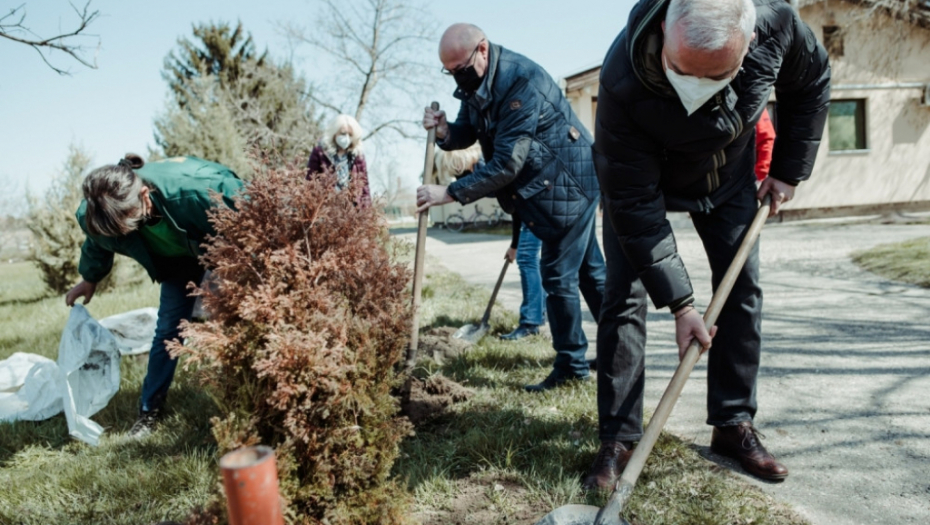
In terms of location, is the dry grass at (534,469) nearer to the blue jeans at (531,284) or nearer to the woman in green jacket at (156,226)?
the blue jeans at (531,284)

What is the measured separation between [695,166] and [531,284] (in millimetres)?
2740

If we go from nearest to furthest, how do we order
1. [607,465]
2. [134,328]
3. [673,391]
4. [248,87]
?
[673,391], [607,465], [134,328], [248,87]

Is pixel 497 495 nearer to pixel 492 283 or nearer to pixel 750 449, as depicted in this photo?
pixel 750 449

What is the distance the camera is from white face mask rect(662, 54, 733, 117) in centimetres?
188

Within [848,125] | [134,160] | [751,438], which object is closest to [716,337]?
[751,438]

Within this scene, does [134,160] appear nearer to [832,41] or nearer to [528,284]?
[528,284]

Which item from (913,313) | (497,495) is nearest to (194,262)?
(497,495)

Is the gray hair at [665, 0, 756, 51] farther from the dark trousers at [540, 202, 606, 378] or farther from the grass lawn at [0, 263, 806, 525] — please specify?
the dark trousers at [540, 202, 606, 378]

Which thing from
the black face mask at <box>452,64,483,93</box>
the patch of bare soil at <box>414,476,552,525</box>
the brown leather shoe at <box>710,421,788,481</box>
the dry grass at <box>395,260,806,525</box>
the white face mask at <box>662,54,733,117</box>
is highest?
the black face mask at <box>452,64,483,93</box>

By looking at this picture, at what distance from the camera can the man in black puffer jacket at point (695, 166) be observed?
1.90m

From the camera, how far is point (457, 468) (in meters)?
2.71

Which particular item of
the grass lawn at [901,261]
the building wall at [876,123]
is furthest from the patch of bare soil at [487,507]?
the building wall at [876,123]

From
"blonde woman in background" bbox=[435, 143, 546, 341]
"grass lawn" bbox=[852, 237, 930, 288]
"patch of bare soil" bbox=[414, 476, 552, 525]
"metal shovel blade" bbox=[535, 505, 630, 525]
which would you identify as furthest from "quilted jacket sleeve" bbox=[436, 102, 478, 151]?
"grass lawn" bbox=[852, 237, 930, 288]

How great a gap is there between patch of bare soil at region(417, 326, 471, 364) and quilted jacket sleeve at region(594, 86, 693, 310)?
84.4 inches
